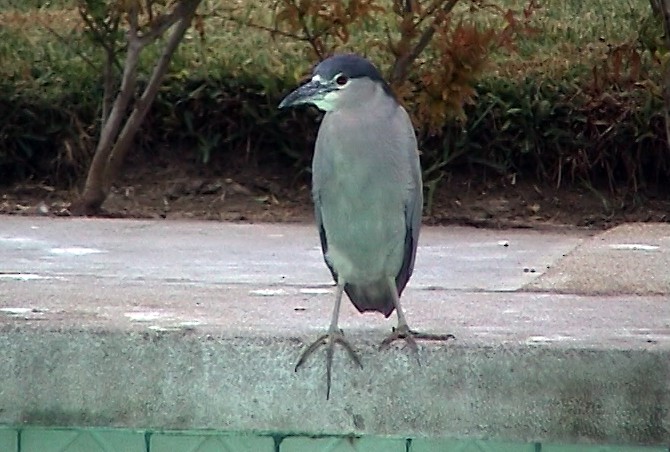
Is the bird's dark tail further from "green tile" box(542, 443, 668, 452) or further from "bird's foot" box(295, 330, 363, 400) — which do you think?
"green tile" box(542, 443, 668, 452)

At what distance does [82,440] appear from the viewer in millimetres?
2793

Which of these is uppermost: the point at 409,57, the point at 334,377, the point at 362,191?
the point at 362,191

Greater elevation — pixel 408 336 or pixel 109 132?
pixel 408 336

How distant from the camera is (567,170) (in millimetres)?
6477

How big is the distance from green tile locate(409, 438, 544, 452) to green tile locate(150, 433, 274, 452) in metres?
0.31

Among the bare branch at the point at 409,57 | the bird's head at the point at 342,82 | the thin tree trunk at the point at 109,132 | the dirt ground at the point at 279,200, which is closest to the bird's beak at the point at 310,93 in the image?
the bird's head at the point at 342,82

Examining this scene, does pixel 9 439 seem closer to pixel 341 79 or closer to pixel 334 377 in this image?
pixel 334 377

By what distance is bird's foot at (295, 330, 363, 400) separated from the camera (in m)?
2.71

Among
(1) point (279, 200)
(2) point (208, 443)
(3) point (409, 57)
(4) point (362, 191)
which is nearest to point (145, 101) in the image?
(1) point (279, 200)

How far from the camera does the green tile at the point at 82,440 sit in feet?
9.08

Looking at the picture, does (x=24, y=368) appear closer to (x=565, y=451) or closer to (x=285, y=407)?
(x=285, y=407)

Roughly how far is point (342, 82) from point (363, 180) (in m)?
0.21

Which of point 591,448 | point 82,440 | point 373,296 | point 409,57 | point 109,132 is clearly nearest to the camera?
point 591,448

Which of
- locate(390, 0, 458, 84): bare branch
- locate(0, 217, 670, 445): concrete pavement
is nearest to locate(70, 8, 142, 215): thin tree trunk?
locate(390, 0, 458, 84): bare branch
